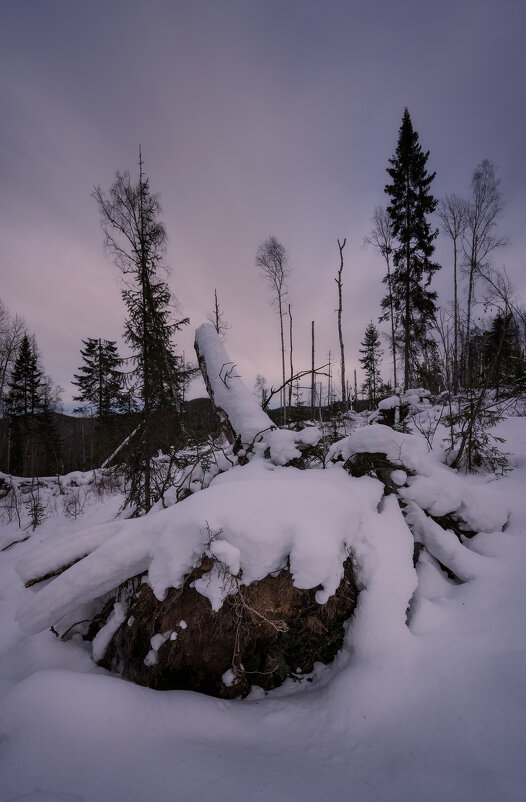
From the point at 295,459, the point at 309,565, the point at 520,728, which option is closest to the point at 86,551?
the point at 309,565

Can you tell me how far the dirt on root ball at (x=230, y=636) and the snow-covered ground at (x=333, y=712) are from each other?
112mm

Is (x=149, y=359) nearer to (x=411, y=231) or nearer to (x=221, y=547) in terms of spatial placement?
(x=221, y=547)

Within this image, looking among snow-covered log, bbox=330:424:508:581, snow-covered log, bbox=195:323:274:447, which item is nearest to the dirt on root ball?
snow-covered log, bbox=330:424:508:581

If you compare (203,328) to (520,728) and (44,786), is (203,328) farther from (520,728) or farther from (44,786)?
(520,728)

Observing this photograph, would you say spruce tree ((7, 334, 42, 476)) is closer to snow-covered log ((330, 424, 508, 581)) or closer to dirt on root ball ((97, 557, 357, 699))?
dirt on root ball ((97, 557, 357, 699))

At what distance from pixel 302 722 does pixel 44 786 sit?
149cm

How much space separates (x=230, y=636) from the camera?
7.23 feet

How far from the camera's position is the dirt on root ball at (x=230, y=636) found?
84.7 inches

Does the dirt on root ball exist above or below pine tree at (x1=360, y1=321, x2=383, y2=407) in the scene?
below

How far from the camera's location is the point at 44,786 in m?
1.42

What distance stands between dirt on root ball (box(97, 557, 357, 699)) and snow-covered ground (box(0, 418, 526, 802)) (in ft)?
0.37

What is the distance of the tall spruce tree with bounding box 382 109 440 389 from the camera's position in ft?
57.4

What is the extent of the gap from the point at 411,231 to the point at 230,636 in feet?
74.3

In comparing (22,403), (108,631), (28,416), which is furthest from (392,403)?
(22,403)
